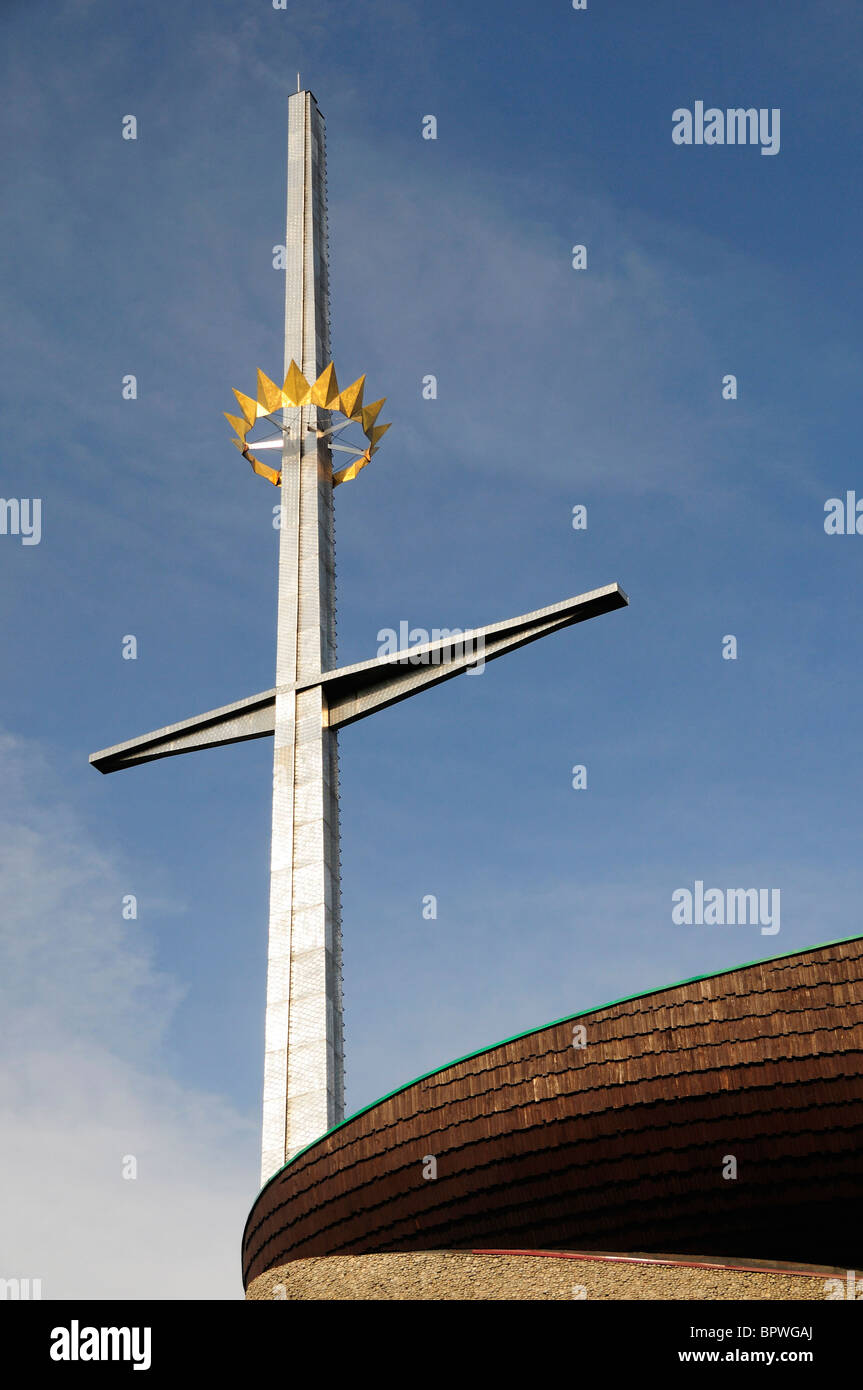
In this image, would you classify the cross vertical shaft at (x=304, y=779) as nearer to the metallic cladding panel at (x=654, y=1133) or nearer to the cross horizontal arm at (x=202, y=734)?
the cross horizontal arm at (x=202, y=734)

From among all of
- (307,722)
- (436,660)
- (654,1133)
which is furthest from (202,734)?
(654,1133)

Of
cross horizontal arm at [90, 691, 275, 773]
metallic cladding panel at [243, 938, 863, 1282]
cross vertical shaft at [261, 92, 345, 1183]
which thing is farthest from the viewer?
cross horizontal arm at [90, 691, 275, 773]

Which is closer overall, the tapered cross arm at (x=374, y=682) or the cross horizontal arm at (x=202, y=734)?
the tapered cross arm at (x=374, y=682)

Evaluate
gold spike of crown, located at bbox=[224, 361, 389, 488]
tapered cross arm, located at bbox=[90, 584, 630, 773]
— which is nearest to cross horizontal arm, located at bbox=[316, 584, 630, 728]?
tapered cross arm, located at bbox=[90, 584, 630, 773]

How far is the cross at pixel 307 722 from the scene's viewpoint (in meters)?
24.4

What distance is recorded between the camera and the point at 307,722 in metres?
Answer: 27.5

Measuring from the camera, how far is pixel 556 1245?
16.8 meters

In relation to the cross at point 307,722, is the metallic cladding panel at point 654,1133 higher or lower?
lower

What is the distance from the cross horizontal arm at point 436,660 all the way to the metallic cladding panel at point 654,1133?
969cm

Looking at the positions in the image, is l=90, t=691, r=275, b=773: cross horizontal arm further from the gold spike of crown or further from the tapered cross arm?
the gold spike of crown

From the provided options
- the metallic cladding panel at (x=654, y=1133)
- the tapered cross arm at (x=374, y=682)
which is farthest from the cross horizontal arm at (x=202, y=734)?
the metallic cladding panel at (x=654, y=1133)

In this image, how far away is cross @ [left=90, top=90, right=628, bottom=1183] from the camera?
961 inches
